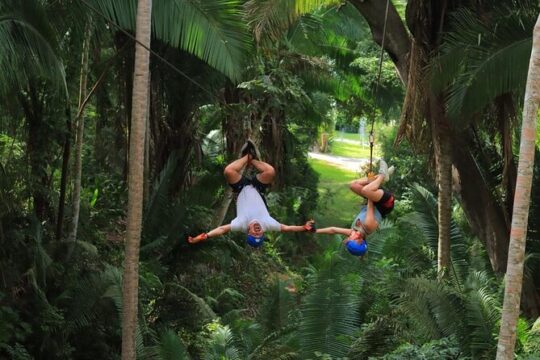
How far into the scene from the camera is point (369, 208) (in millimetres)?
6508

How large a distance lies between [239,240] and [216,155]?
2.33 meters

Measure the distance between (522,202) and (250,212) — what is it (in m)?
2.39

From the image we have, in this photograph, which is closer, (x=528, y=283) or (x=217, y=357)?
(x=217, y=357)

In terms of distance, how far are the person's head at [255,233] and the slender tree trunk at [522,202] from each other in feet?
7.15

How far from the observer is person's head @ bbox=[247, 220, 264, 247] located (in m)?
6.46

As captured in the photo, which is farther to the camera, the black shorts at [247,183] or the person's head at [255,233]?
the black shorts at [247,183]

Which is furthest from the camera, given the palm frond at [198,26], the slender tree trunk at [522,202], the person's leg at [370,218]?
the palm frond at [198,26]

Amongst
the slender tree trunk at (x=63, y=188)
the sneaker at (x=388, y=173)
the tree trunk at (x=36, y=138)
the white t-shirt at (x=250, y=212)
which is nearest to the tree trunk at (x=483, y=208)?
the sneaker at (x=388, y=173)

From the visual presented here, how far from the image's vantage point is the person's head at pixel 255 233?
21.2 ft

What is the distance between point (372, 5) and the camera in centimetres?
969

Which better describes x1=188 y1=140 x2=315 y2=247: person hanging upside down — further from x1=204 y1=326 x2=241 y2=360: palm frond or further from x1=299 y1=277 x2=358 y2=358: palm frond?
x1=299 y1=277 x2=358 y2=358: palm frond

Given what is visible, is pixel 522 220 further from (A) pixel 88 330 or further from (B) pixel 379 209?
(A) pixel 88 330

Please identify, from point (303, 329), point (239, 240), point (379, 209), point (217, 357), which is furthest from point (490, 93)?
point (239, 240)

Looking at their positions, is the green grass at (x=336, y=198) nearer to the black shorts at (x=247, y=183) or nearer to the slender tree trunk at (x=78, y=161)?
the slender tree trunk at (x=78, y=161)
